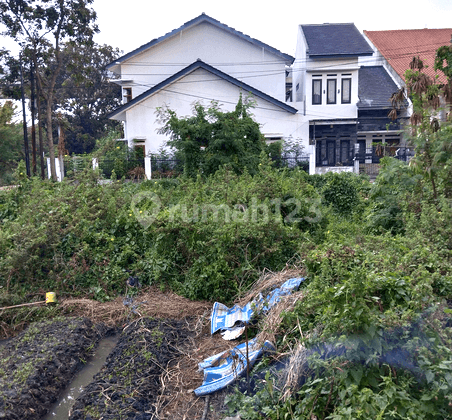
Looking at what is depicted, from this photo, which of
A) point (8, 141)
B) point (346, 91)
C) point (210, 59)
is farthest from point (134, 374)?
point (8, 141)

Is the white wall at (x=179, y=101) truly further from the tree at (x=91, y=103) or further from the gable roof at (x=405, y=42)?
the tree at (x=91, y=103)

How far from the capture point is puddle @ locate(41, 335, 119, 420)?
421cm

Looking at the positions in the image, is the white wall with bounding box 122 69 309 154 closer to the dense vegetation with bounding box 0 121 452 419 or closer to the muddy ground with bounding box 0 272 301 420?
the dense vegetation with bounding box 0 121 452 419

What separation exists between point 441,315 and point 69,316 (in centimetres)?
476

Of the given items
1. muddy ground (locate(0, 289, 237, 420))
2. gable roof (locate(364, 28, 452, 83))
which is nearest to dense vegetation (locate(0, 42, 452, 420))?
muddy ground (locate(0, 289, 237, 420))

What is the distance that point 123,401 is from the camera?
153 inches

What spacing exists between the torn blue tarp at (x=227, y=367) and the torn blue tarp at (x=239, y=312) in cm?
49

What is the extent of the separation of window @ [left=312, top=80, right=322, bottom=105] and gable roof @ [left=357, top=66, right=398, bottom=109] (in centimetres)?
222

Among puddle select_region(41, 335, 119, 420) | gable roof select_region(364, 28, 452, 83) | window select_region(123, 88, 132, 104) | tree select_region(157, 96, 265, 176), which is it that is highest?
gable roof select_region(364, 28, 452, 83)

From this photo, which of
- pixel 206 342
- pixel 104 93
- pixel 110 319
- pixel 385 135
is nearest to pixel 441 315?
pixel 206 342

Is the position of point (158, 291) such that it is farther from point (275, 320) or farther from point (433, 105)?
point (433, 105)

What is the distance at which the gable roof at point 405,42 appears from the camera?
27.2 m

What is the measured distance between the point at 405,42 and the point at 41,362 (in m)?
30.2

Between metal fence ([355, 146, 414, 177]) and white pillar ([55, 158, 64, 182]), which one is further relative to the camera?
metal fence ([355, 146, 414, 177])
